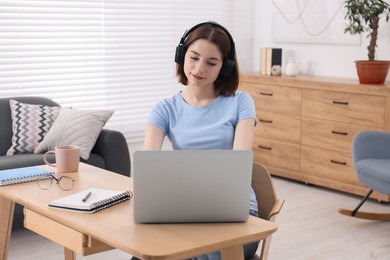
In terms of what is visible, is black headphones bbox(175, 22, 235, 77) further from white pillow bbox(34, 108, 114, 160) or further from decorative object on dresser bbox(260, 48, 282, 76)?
decorative object on dresser bbox(260, 48, 282, 76)

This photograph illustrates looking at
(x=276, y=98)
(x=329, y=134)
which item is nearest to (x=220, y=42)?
(x=329, y=134)

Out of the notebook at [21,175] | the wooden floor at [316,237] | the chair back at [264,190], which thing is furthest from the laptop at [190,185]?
the wooden floor at [316,237]

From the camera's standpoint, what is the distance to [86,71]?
5.29 meters

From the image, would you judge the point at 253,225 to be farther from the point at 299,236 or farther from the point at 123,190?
the point at 299,236

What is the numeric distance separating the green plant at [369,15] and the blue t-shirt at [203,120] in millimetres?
2594

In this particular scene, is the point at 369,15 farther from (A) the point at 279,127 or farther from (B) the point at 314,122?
(A) the point at 279,127

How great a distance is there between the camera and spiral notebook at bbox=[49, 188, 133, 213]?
2104 millimetres

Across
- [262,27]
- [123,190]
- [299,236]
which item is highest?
[262,27]

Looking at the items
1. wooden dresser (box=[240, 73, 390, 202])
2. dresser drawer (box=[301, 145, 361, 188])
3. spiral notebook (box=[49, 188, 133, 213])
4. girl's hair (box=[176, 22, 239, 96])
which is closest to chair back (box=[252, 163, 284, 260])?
girl's hair (box=[176, 22, 239, 96])

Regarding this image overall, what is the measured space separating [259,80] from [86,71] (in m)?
1.46

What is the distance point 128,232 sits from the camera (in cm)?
188

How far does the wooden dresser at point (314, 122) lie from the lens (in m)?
4.80

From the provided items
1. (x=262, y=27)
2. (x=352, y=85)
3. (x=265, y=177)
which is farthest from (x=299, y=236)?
(x=262, y=27)

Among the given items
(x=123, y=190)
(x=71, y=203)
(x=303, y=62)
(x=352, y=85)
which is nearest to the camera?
(x=71, y=203)
